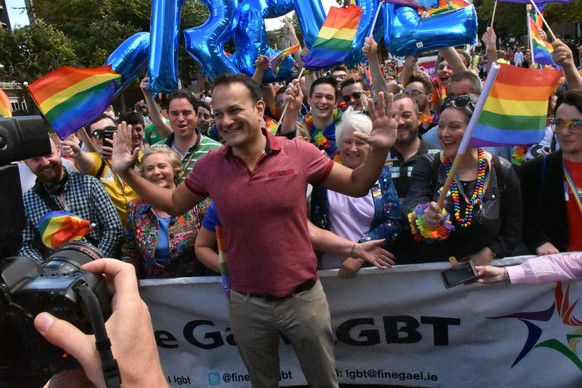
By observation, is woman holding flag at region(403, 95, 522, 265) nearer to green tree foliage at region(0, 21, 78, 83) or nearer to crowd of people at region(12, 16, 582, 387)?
crowd of people at region(12, 16, 582, 387)

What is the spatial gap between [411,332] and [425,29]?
2.59 m

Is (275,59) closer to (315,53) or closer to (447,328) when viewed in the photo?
(315,53)

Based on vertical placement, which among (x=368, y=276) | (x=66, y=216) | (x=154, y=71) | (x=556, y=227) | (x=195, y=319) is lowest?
(x=195, y=319)

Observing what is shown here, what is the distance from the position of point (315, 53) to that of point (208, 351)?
2.74 metres

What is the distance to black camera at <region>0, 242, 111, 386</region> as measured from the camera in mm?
1086

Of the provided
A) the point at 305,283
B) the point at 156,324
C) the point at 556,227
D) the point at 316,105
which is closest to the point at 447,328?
the point at 556,227

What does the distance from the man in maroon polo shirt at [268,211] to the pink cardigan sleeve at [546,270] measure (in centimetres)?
98

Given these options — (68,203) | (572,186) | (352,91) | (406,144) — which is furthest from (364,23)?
(68,203)

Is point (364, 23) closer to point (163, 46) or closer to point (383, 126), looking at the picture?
point (163, 46)

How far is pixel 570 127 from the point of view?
8.45 ft

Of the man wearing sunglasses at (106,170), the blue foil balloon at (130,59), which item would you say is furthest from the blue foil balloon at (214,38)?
the man wearing sunglasses at (106,170)

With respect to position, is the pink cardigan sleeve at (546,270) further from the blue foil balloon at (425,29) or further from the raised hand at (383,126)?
the blue foil balloon at (425,29)

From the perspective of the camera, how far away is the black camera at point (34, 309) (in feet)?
3.56

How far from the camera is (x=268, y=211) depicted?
2.23 m
